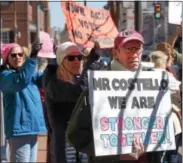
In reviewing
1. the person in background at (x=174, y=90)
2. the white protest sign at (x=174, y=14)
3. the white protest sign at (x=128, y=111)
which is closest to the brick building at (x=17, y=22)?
the white protest sign at (x=174, y=14)

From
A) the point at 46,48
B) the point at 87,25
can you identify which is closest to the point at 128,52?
the point at 46,48

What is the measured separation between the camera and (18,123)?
16.3 ft

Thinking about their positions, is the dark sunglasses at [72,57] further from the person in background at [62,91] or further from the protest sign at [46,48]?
the protest sign at [46,48]

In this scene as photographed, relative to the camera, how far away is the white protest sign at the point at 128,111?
3160 mm

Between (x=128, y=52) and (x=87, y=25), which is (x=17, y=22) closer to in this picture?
(x=87, y=25)

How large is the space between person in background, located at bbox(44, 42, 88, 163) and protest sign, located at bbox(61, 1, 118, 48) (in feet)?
7.87

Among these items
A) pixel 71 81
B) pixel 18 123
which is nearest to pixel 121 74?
pixel 71 81

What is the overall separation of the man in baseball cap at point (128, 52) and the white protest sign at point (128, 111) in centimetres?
7

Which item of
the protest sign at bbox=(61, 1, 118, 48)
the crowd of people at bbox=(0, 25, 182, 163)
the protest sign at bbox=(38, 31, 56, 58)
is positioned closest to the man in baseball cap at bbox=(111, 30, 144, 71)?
the crowd of people at bbox=(0, 25, 182, 163)

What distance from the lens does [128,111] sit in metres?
3.23

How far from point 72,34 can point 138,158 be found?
3643 millimetres

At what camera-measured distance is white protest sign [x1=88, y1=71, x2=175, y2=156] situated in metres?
3.16

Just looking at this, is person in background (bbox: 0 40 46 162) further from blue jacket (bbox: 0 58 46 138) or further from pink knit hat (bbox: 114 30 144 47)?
pink knit hat (bbox: 114 30 144 47)

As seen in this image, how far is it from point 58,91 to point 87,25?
3.36m
